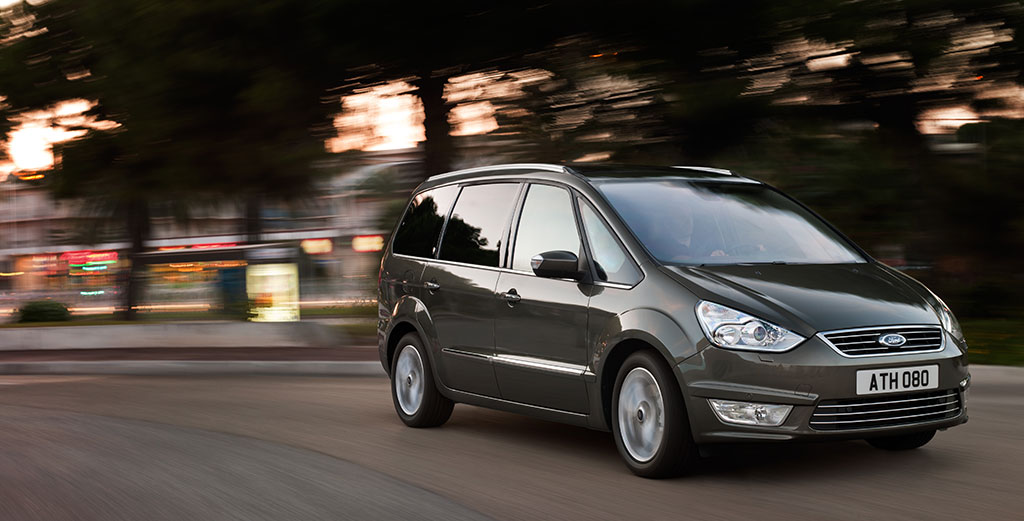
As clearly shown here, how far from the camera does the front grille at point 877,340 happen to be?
6051 mm

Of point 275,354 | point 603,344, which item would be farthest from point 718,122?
point 603,344

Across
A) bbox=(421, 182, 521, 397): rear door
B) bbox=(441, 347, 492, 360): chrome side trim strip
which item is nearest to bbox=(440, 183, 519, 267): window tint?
bbox=(421, 182, 521, 397): rear door

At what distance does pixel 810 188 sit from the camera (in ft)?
51.1

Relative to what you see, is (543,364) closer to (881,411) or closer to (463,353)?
(463,353)

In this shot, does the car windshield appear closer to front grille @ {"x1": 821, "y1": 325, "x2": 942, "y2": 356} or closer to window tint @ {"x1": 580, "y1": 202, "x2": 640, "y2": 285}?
window tint @ {"x1": 580, "y1": 202, "x2": 640, "y2": 285}

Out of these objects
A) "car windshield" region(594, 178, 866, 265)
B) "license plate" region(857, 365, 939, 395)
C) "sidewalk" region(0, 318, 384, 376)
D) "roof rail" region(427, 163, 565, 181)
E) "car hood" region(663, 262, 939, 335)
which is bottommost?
"sidewalk" region(0, 318, 384, 376)

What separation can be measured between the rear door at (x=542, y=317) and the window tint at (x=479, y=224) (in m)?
0.21

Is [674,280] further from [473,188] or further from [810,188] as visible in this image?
[810,188]

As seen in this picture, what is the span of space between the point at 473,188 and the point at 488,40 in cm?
922

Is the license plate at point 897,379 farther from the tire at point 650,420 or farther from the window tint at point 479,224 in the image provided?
the window tint at point 479,224

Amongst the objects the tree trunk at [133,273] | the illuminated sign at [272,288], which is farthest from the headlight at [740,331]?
the tree trunk at [133,273]

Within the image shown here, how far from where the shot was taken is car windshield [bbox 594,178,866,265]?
6965 millimetres

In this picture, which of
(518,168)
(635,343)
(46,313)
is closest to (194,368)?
(518,168)

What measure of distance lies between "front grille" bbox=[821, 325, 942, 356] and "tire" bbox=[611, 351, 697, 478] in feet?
2.69
